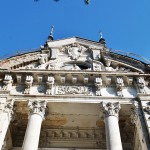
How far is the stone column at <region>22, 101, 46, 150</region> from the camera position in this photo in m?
13.3

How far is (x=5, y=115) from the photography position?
48.9 feet

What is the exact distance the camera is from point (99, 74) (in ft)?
56.8

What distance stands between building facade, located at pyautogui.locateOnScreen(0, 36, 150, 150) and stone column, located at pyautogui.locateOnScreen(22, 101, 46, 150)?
52 millimetres

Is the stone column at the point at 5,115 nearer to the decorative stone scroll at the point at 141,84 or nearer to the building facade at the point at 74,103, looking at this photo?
the building facade at the point at 74,103

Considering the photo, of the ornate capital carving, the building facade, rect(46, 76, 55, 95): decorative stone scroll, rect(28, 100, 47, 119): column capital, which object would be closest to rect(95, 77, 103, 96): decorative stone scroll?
→ the building facade

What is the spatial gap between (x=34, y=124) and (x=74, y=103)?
270 cm

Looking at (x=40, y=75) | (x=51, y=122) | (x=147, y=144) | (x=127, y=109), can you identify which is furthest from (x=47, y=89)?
(x=147, y=144)

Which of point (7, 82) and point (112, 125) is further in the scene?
point (7, 82)

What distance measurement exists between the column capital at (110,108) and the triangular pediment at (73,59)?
11.4 feet

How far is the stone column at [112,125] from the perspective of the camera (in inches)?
527

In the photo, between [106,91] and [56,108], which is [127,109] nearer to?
[106,91]

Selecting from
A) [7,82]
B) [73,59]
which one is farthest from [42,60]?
[7,82]

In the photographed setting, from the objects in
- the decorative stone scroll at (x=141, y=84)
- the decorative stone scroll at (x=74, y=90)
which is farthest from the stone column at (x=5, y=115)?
the decorative stone scroll at (x=141, y=84)

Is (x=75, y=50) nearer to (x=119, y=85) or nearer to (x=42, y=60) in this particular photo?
(x=42, y=60)
